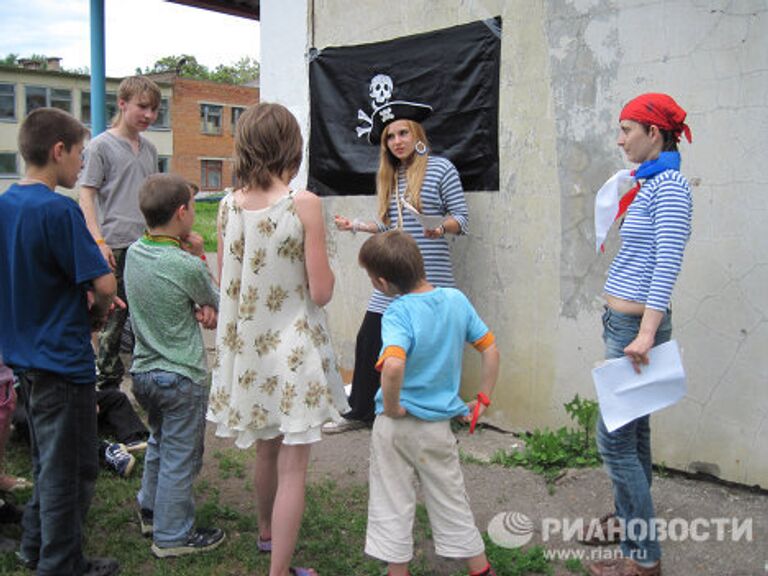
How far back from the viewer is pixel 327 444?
4777 millimetres

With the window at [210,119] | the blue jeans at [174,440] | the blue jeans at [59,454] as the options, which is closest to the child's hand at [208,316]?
the blue jeans at [174,440]

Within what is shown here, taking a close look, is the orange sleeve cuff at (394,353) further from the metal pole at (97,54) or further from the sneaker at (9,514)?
the metal pole at (97,54)

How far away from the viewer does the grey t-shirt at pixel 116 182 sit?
4.79m

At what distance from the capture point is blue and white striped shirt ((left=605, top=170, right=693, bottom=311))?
271cm

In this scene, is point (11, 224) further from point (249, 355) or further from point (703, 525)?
point (703, 525)

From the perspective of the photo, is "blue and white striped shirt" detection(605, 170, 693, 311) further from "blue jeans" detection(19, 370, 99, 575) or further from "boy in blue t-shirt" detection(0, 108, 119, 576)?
"blue jeans" detection(19, 370, 99, 575)

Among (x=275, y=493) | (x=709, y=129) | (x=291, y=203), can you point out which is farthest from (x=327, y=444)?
(x=709, y=129)

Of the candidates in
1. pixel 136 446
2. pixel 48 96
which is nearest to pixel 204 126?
pixel 48 96

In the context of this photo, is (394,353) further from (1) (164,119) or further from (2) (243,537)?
(1) (164,119)

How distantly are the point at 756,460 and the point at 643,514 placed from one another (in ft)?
3.72

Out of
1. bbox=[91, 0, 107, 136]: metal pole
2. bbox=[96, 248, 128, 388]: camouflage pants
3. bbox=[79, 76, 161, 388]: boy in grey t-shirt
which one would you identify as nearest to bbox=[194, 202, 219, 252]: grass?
bbox=[91, 0, 107, 136]: metal pole

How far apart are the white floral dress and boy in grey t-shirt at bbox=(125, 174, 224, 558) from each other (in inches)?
13.1

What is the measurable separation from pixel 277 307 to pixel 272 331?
9 centimetres

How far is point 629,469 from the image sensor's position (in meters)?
2.96
